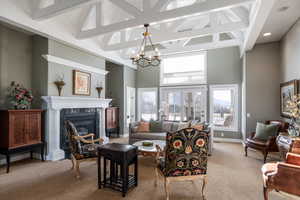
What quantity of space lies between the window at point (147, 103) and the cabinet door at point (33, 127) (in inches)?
175

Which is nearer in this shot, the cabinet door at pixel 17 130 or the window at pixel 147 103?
the cabinet door at pixel 17 130

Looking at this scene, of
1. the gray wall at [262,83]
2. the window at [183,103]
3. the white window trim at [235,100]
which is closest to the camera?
the gray wall at [262,83]

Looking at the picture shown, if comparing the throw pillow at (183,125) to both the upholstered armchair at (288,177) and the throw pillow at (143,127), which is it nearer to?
the throw pillow at (143,127)

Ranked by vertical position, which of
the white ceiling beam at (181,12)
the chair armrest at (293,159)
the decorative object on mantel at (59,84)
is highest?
the white ceiling beam at (181,12)

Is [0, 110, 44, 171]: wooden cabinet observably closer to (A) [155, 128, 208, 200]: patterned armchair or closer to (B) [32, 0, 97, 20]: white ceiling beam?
(B) [32, 0, 97, 20]: white ceiling beam

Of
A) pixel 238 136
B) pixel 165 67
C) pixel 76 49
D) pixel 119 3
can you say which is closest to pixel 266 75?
pixel 238 136

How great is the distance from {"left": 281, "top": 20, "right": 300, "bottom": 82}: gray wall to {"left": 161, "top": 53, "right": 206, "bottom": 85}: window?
8.51ft

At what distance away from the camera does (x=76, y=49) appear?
15.9 ft

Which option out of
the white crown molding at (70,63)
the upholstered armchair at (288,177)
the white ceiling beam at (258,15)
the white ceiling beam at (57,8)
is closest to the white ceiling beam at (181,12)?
the white ceiling beam at (258,15)

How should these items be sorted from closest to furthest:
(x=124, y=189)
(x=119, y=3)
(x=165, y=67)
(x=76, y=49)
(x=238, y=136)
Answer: (x=124, y=189)
(x=119, y=3)
(x=76, y=49)
(x=238, y=136)
(x=165, y=67)

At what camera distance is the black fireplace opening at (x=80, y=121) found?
4285 millimetres

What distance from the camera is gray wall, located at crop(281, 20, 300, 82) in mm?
3674

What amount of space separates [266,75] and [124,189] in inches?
206

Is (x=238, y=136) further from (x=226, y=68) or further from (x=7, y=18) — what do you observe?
(x=7, y=18)
